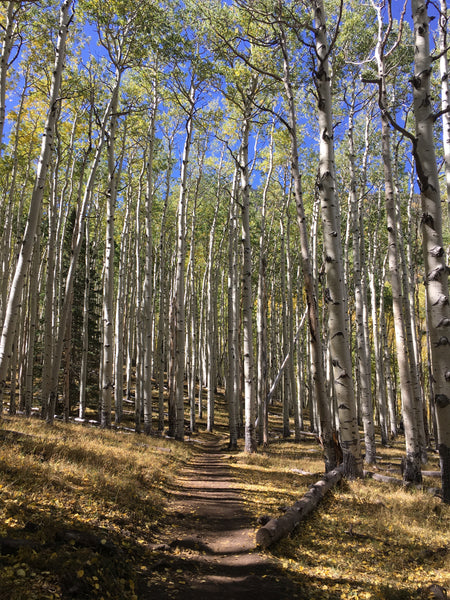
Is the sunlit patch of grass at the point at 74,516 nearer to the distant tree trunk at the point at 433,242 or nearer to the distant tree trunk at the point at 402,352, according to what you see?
the distant tree trunk at the point at 433,242

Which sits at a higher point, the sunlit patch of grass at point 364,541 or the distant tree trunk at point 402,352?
the distant tree trunk at point 402,352

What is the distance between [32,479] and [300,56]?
13162mm

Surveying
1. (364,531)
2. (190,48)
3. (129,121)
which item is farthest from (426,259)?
(129,121)

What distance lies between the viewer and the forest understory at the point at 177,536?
3188 millimetres

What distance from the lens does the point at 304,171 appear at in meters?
19.4

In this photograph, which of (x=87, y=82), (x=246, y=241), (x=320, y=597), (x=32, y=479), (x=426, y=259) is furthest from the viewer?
(x=87, y=82)

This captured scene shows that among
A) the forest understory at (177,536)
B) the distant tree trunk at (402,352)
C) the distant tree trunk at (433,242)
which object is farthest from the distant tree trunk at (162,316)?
the distant tree trunk at (433,242)

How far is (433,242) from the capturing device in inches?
199

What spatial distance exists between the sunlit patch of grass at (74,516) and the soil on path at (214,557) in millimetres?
270

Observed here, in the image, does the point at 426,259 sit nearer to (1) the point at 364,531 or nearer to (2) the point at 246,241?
(1) the point at 364,531

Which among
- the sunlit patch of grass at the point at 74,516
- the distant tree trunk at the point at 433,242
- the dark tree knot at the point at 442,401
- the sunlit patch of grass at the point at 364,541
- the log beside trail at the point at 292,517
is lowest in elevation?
the sunlit patch of grass at the point at 364,541

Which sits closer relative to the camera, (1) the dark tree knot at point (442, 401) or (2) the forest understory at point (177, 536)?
(2) the forest understory at point (177, 536)

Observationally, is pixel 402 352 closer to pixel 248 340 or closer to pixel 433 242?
pixel 433 242

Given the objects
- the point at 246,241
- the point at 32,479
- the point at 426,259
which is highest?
the point at 246,241
